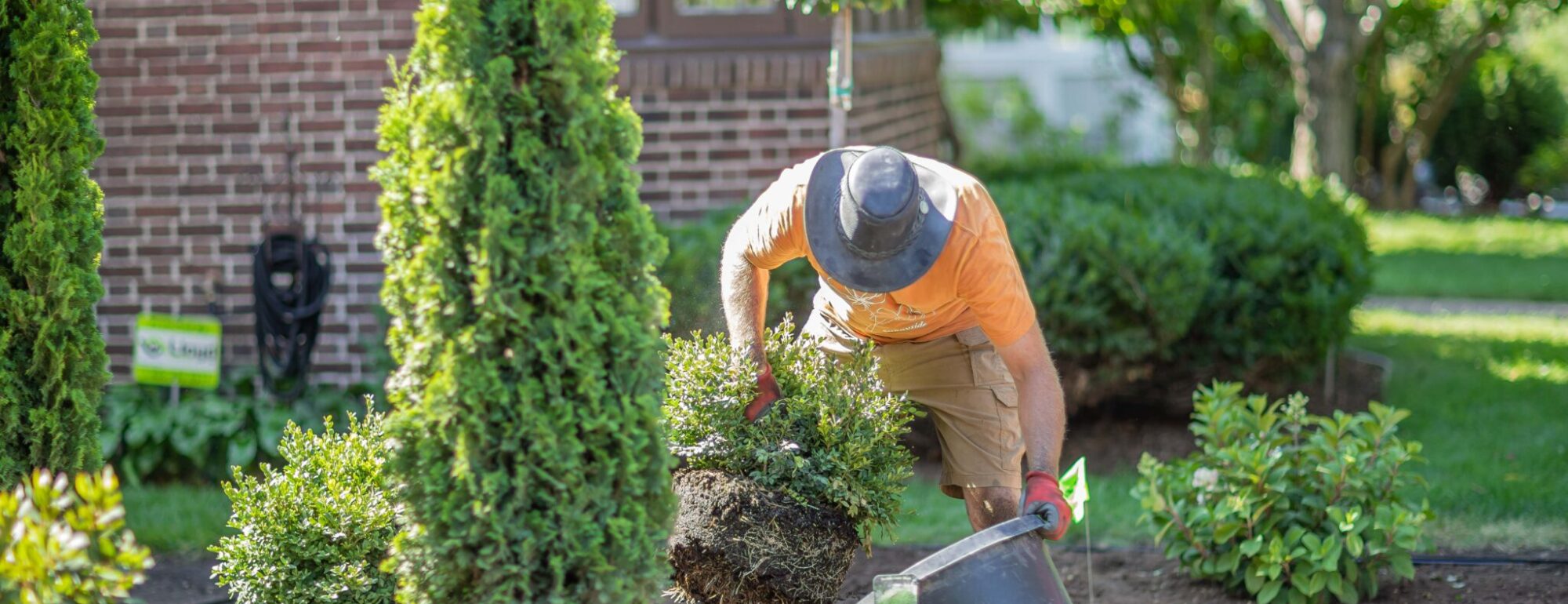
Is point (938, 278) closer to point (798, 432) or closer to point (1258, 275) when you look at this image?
point (798, 432)

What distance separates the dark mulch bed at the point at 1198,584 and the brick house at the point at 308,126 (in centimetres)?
269

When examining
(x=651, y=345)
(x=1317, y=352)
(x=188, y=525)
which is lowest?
(x=188, y=525)

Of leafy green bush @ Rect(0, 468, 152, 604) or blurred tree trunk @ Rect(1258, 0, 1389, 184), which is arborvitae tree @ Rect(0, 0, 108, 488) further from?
blurred tree trunk @ Rect(1258, 0, 1389, 184)

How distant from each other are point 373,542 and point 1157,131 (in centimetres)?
2091

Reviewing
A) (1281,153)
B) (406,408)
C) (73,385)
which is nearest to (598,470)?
(406,408)

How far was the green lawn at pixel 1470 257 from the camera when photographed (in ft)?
37.3

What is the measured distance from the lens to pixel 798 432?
3848 millimetres

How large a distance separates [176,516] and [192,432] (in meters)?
0.64

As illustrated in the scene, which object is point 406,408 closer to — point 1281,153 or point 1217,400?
point 1217,400

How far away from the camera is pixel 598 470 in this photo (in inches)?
115

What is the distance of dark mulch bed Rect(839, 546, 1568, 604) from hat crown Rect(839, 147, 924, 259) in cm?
139

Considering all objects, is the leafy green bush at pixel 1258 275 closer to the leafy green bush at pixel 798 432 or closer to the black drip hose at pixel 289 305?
the leafy green bush at pixel 798 432

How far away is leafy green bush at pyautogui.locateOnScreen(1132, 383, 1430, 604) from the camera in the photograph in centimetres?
434

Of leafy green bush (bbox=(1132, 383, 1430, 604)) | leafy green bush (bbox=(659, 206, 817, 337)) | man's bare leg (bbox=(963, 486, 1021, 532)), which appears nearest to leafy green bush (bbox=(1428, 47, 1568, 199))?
leafy green bush (bbox=(659, 206, 817, 337))
